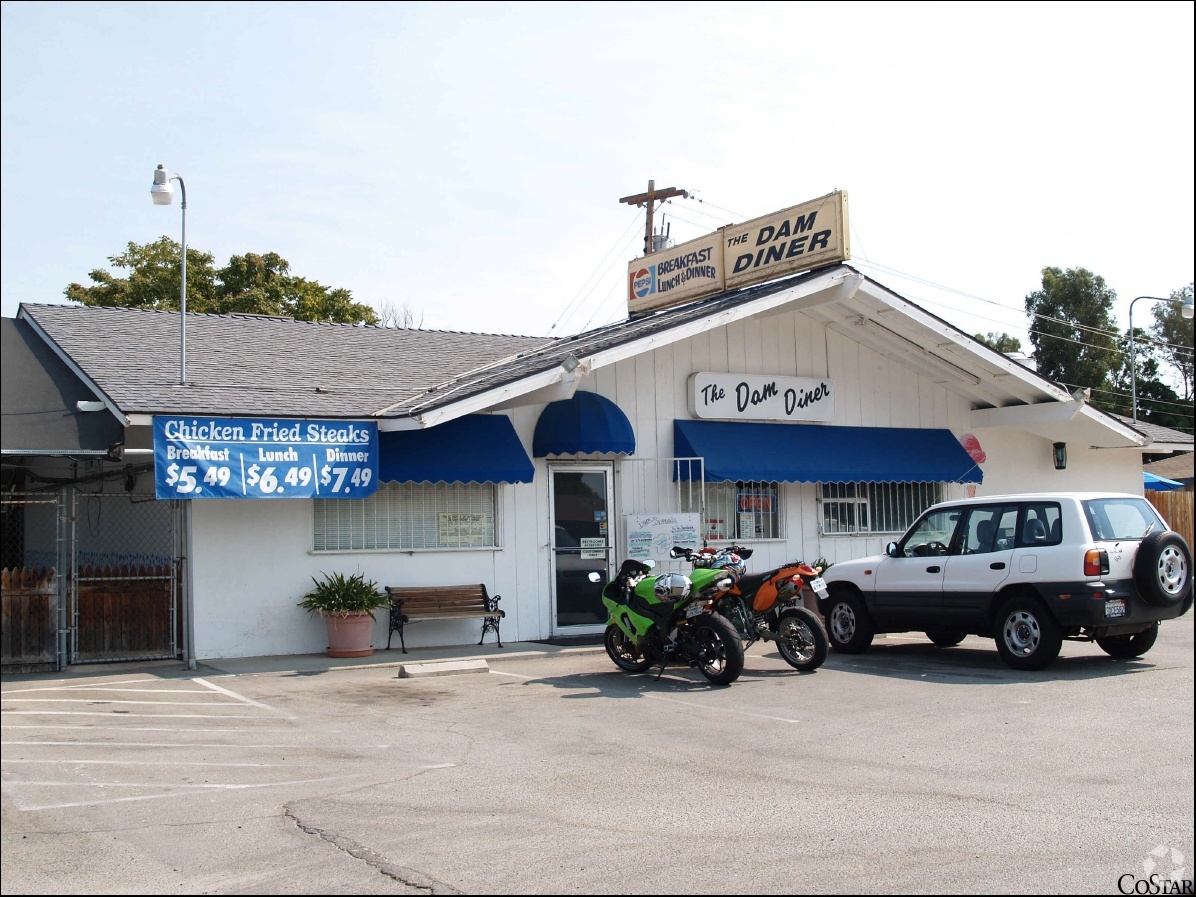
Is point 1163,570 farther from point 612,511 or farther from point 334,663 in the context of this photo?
point 334,663

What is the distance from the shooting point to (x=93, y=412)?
495 inches

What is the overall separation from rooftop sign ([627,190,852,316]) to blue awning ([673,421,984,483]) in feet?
7.81

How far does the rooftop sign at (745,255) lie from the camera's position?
1614 centimetres

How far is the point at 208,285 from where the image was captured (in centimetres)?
3058

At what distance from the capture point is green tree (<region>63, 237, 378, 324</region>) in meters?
30.0

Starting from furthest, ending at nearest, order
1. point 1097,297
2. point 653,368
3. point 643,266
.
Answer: point 1097,297, point 643,266, point 653,368

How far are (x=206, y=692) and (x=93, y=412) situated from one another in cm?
355

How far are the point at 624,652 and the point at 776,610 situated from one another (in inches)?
67.2

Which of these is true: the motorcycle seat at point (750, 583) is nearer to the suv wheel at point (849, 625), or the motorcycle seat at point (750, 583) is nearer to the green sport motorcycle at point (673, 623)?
the green sport motorcycle at point (673, 623)

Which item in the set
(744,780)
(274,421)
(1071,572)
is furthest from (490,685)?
(1071,572)

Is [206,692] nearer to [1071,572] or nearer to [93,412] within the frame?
[93,412]

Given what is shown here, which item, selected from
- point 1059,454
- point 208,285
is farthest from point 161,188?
point 208,285

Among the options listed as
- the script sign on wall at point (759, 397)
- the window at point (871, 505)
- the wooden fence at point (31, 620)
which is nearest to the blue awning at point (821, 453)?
the script sign on wall at point (759, 397)

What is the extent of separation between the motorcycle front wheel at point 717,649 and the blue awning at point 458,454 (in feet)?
12.9
